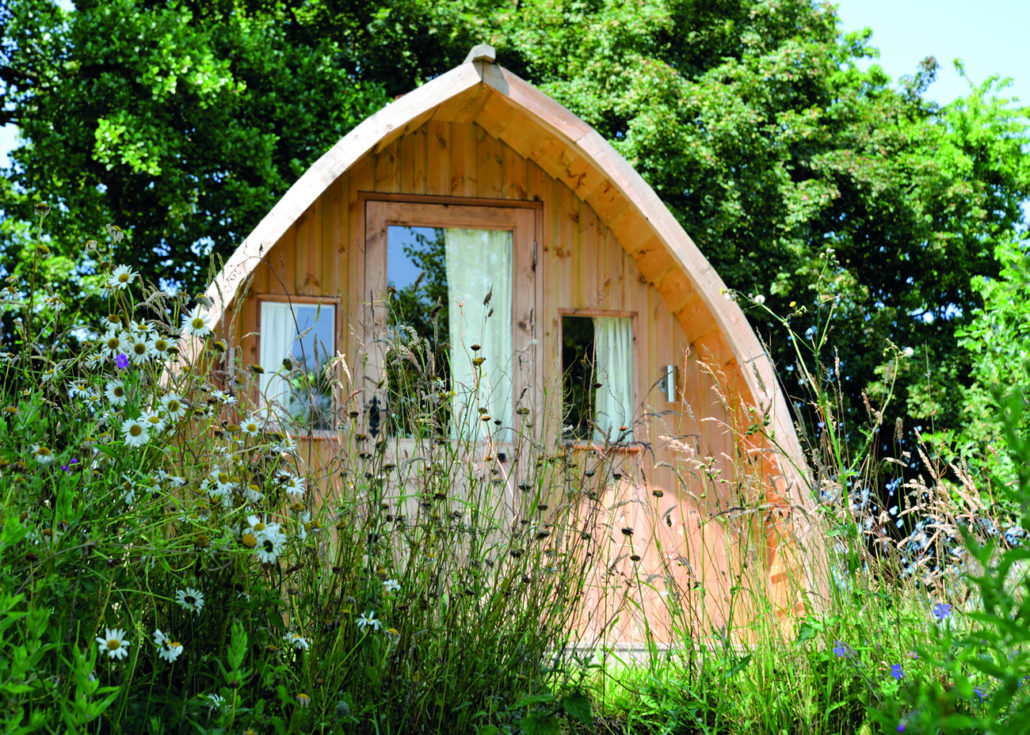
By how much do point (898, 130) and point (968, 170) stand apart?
2064 mm

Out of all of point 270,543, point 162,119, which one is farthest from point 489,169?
point 162,119

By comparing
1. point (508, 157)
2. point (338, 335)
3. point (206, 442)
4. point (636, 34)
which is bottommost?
point (206, 442)

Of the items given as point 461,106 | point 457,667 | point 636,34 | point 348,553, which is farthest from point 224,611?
point 636,34

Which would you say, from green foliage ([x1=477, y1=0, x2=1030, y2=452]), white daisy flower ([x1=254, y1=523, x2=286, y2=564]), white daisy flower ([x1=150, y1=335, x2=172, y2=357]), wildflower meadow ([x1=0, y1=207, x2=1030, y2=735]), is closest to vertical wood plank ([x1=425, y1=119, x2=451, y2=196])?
wildflower meadow ([x1=0, y1=207, x2=1030, y2=735])

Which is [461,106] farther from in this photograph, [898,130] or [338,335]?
[898,130]

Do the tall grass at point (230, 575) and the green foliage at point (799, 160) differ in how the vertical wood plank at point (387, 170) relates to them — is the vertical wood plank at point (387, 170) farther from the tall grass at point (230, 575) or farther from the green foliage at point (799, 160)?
the green foliage at point (799, 160)

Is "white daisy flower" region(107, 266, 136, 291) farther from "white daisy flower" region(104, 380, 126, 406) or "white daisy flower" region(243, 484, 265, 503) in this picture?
"white daisy flower" region(243, 484, 265, 503)

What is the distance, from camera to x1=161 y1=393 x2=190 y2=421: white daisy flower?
232 cm

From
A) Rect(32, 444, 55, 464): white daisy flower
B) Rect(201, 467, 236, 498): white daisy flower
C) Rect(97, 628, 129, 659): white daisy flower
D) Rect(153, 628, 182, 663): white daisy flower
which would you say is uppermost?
Rect(32, 444, 55, 464): white daisy flower

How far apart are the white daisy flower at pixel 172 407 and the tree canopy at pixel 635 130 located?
8800mm

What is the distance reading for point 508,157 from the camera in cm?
668

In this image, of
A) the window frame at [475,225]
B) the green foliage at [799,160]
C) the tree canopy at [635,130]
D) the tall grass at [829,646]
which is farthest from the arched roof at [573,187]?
the green foliage at [799,160]

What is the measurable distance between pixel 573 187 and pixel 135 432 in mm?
4810

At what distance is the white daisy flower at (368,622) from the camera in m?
2.50
